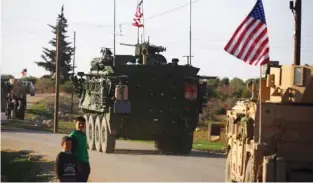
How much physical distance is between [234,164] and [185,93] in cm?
942

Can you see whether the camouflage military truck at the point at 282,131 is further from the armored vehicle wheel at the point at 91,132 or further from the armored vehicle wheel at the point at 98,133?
the armored vehicle wheel at the point at 91,132

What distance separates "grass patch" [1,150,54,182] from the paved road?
762mm

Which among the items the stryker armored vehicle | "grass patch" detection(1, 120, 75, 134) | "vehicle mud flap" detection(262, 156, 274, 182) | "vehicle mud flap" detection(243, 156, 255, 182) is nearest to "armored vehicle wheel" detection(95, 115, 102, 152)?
the stryker armored vehicle

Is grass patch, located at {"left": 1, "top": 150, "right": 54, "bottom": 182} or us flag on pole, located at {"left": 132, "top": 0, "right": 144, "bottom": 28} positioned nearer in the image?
grass patch, located at {"left": 1, "top": 150, "right": 54, "bottom": 182}

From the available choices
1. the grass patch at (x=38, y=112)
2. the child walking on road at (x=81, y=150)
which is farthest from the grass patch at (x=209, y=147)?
the grass patch at (x=38, y=112)

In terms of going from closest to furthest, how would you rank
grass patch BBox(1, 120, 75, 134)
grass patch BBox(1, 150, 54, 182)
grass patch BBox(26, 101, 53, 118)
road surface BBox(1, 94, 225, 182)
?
1. road surface BBox(1, 94, 225, 182)
2. grass patch BBox(1, 150, 54, 182)
3. grass patch BBox(1, 120, 75, 134)
4. grass patch BBox(26, 101, 53, 118)

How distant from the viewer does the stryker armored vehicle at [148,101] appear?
21.3 m

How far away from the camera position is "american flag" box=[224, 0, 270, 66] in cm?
1404

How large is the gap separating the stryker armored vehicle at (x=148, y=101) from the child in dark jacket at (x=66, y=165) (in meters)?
11.1

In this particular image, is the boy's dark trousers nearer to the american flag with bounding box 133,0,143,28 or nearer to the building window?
the building window

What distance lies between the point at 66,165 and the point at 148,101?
12046 mm

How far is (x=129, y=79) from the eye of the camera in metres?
21.5

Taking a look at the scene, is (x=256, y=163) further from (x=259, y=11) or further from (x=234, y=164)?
(x=259, y=11)

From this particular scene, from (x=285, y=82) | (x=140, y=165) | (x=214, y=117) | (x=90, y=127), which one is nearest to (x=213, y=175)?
(x=140, y=165)
